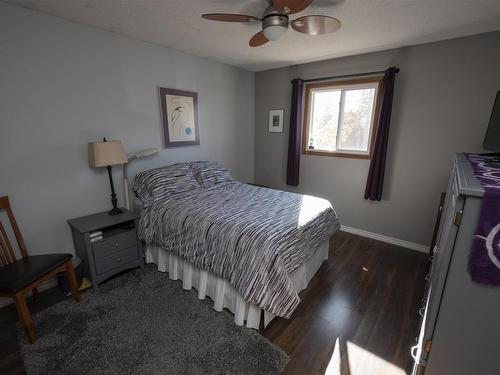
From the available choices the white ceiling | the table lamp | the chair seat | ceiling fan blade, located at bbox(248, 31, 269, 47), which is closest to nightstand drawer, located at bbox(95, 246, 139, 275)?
the chair seat

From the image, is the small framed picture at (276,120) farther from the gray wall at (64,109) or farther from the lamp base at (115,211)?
the lamp base at (115,211)

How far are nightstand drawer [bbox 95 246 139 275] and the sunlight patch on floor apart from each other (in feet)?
6.52

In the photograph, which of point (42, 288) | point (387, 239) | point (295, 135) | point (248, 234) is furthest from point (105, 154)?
point (387, 239)

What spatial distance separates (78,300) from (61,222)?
0.76m

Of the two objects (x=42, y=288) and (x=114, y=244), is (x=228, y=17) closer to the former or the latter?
(x=114, y=244)

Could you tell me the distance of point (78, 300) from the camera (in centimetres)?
202

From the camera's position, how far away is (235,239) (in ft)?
5.74

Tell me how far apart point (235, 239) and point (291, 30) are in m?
2.06

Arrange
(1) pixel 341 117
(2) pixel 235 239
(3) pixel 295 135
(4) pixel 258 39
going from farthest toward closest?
(3) pixel 295 135 < (1) pixel 341 117 < (4) pixel 258 39 < (2) pixel 235 239

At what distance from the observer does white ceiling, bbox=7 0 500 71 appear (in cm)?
178

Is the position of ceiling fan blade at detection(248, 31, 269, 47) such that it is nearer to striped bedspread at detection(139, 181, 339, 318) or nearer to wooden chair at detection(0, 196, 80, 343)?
striped bedspread at detection(139, 181, 339, 318)

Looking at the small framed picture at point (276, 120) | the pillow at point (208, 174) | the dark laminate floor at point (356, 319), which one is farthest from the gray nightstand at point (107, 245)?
the small framed picture at point (276, 120)

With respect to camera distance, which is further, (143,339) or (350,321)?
(350,321)

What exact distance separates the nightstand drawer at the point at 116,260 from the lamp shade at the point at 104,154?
2.85ft
